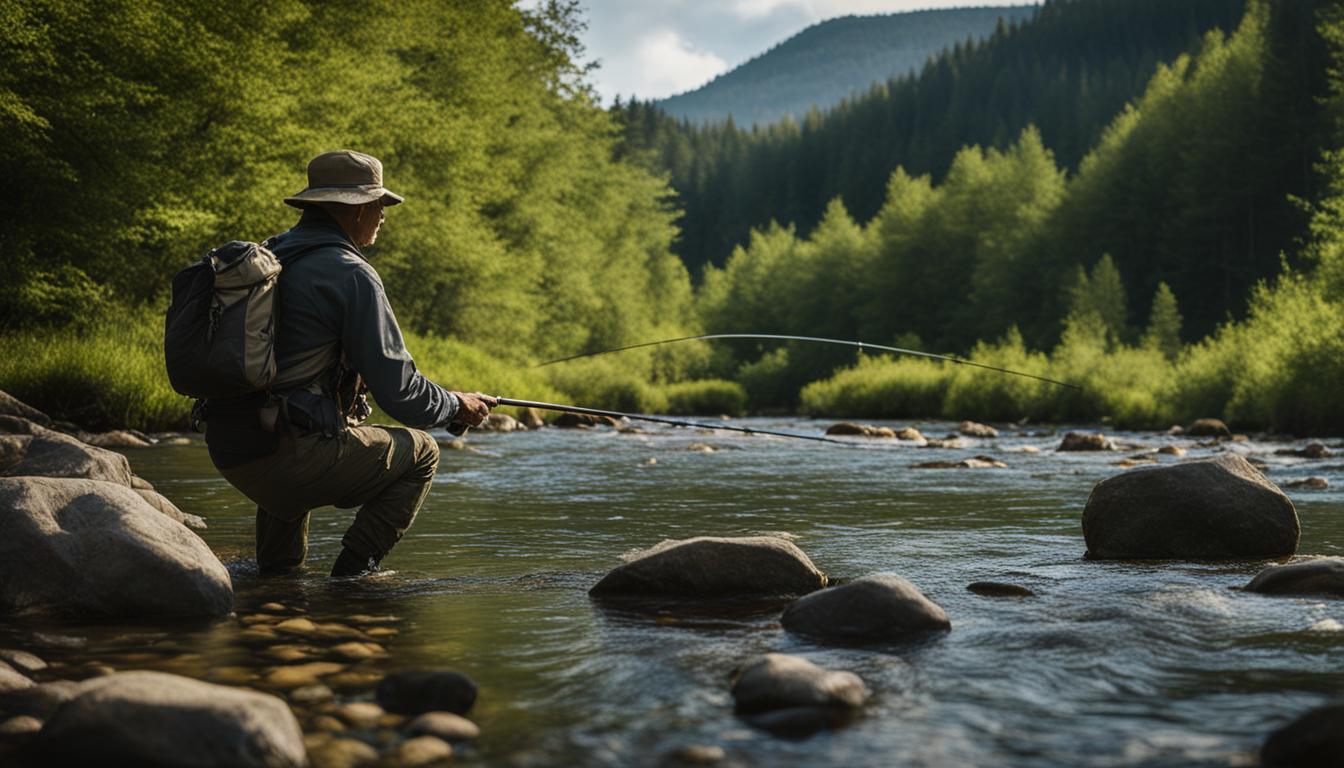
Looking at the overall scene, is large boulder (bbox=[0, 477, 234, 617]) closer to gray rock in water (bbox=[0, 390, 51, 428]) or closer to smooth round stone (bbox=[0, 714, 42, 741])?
smooth round stone (bbox=[0, 714, 42, 741])

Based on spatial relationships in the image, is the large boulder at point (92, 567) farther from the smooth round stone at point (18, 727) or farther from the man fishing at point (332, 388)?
the smooth round stone at point (18, 727)

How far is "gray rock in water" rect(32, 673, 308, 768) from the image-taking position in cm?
250

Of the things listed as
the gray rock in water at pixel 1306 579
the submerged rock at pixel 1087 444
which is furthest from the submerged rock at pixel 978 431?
the gray rock in water at pixel 1306 579

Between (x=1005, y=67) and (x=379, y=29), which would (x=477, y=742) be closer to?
(x=379, y=29)

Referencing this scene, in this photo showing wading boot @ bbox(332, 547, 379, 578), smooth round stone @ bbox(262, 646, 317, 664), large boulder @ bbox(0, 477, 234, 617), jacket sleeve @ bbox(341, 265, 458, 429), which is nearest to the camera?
smooth round stone @ bbox(262, 646, 317, 664)

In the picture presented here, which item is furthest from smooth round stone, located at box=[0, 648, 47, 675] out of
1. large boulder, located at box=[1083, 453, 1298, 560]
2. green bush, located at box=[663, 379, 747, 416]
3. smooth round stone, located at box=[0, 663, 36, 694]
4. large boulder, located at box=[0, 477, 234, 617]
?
green bush, located at box=[663, 379, 747, 416]

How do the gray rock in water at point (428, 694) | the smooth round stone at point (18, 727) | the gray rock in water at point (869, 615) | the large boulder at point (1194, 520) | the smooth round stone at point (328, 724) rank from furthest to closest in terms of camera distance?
the large boulder at point (1194, 520)
the gray rock in water at point (869, 615)
the gray rock in water at point (428, 694)
the smooth round stone at point (328, 724)
the smooth round stone at point (18, 727)

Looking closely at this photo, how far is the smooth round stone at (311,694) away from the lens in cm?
315

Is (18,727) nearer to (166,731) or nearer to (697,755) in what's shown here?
(166,731)

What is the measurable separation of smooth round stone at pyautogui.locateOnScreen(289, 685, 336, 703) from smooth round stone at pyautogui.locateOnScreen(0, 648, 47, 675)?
0.85 m

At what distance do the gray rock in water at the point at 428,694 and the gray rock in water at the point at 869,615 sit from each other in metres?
1.38

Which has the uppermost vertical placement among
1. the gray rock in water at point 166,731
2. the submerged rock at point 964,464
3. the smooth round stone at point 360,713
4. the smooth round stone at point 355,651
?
the gray rock in water at point 166,731

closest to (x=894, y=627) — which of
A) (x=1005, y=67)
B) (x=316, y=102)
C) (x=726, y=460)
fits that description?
(x=726, y=460)

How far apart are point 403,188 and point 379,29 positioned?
11.5ft
